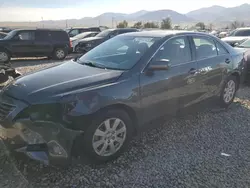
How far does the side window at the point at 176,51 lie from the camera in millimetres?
4117

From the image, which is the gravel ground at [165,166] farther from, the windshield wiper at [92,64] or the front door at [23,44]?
the front door at [23,44]

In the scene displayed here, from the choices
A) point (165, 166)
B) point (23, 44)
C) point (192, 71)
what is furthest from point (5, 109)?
point (23, 44)

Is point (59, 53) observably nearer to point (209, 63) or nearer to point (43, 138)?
point (209, 63)

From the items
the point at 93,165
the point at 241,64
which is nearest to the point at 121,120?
the point at 93,165

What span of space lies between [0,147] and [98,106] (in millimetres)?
1623

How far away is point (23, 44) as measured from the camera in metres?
13.5

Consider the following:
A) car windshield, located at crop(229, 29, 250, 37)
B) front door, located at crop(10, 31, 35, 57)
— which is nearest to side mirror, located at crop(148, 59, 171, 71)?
front door, located at crop(10, 31, 35, 57)

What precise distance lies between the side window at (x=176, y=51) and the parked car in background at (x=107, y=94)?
0.01 m

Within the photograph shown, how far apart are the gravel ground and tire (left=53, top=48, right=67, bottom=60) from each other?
1099cm

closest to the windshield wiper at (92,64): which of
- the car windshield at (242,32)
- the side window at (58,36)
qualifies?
the side window at (58,36)

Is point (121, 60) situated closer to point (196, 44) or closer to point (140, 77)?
point (140, 77)

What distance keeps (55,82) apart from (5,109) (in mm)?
629

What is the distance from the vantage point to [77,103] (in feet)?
10.0

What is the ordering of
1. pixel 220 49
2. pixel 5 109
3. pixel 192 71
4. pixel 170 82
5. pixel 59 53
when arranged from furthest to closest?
1. pixel 59 53
2. pixel 220 49
3. pixel 192 71
4. pixel 170 82
5. pixel 5 109
